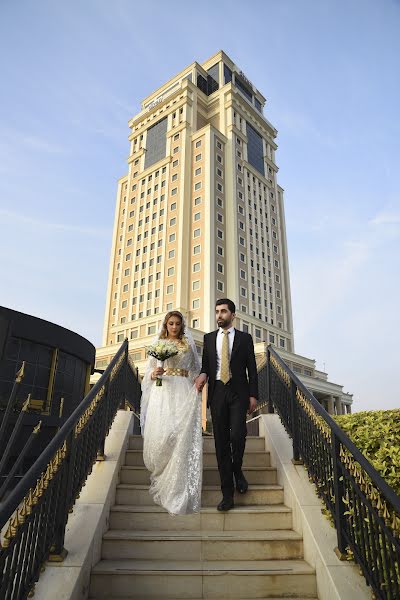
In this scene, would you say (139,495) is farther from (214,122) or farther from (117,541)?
(214,122)

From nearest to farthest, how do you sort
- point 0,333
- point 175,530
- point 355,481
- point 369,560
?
point 369,560
point 355,481
point 0,333
point 175,530

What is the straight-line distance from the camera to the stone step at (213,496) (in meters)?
4.32

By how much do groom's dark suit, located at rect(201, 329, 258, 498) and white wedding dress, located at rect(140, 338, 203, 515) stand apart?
27cm

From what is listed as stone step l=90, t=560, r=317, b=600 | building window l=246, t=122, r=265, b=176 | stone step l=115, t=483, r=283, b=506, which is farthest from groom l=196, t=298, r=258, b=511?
building window l=246, t=122, r=265, b=176

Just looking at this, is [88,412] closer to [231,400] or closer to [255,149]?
[231,400]

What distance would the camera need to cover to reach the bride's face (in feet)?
17.4

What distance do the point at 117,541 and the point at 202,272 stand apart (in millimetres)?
53790

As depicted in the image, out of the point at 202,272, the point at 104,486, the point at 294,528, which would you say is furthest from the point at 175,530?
the point at 202,272

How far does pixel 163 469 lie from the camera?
441cm

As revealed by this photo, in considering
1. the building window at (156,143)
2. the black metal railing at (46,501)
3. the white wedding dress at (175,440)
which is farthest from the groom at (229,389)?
the building window at (156,143)

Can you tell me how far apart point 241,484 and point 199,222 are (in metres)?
58.0

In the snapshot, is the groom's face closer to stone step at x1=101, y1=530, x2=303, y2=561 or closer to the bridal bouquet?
the bridal bouquet

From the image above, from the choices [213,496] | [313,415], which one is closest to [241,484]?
[213,496]

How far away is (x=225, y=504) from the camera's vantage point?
4047 mm
